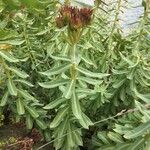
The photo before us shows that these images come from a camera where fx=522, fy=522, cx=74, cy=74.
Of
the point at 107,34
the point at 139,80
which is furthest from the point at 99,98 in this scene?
the point at 107,34

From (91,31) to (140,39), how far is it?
1.23 feet

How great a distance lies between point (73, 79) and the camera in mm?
3125

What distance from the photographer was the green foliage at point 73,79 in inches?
124

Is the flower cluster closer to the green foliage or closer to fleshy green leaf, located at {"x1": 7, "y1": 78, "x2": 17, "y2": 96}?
the green foliage

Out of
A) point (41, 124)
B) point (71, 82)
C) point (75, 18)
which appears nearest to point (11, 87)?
point (41, 124)

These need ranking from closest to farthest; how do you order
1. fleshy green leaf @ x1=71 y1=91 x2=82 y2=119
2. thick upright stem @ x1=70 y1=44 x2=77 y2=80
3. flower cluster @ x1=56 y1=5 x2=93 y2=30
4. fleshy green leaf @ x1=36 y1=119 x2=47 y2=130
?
flower cluster @ x1=56 y1=5 x2=93 y2=30 < thick upright stem @ x1=70 y1=44 x2=77 y2=80 < fleshy green leaf @ x1=71 y1=91 x2=82 y2=119 < fleshy green leaf @ x1=36 y1=119 x2=47 y2=130

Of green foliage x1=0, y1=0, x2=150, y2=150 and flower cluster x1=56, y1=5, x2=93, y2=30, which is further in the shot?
green foliage x1=0, y1=0, x2=150, y2=150

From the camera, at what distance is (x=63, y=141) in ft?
11.4

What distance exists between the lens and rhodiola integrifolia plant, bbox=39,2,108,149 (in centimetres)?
290

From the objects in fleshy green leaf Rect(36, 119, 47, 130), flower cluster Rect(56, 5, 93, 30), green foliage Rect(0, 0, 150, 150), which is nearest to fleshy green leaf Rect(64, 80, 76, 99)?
green foliage Rect(0, 0, 150, 150)

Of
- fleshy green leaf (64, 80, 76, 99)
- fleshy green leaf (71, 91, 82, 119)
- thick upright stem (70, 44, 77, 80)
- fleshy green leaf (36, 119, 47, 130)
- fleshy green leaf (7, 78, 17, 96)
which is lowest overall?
fleshy green leaf (36, 119, 47, 130)

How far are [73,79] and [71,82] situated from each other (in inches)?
0.9

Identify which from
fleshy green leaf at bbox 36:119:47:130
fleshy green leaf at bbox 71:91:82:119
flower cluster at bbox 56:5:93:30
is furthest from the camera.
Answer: fleshy green leaf at bbox 36:119:47:130

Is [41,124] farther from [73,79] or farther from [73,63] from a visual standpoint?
[73,63]
